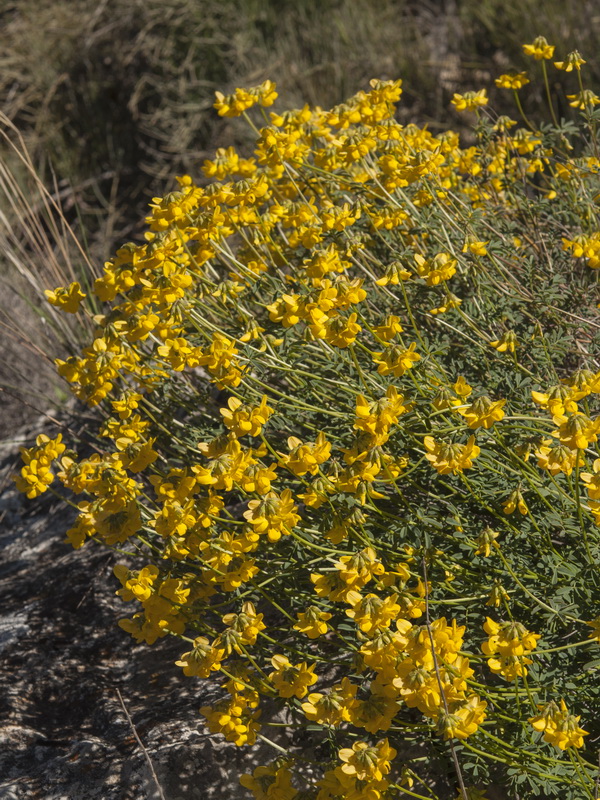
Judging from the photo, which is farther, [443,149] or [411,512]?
[443,149]

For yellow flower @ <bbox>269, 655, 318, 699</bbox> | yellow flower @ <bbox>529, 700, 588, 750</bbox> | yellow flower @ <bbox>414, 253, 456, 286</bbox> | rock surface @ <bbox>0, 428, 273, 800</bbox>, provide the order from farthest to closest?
rock surface @ <bbox>0, 428, 273, 800</bbox>, yellow flower @ <bbox>414, 253, 456, 286</bbox>, yellow flower @ <bbox>269, 655, 318, 699</bbox>, yellow flower @ <bbox>529, 700, 588, 750</bbox>

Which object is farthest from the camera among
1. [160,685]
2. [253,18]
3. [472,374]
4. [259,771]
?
[253,18]

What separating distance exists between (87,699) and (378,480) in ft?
4.35

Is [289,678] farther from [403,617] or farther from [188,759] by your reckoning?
[188,759]

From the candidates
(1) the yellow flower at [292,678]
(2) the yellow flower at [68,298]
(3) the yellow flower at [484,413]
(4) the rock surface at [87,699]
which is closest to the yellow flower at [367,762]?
(1) the yellow flower at [292,678]

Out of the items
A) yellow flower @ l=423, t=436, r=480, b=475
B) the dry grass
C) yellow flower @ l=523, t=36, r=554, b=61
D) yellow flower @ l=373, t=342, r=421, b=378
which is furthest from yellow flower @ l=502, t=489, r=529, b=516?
the dry grass

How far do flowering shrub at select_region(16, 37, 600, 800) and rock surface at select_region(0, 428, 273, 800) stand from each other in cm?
20

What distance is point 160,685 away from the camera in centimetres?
265

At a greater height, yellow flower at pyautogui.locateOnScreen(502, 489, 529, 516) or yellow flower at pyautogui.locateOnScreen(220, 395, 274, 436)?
yellow flower at pyautogui.locateOnScreen(220, 395, 274, 436)

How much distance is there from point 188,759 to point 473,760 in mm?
749

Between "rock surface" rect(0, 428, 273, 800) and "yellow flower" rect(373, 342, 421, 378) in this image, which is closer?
"yellow flower" rect(373, 342, 421, 378)

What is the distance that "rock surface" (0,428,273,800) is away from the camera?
7.30ft

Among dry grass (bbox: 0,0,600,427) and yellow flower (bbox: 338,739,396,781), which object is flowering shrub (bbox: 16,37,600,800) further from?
dry grass (bbox: 0,0,600,427)

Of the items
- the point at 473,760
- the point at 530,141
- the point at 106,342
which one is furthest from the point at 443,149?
the point at 473,760
